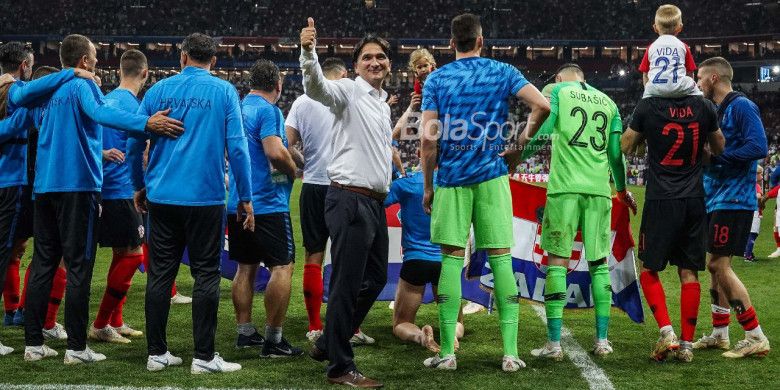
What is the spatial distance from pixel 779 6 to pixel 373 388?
63.7 m

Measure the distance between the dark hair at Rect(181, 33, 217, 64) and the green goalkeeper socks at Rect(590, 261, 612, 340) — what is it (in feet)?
9.71

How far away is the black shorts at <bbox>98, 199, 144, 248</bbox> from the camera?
6.26 m

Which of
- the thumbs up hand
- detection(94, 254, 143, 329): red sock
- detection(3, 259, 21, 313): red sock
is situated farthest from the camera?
detection(3, 259, 21, 313): red sock

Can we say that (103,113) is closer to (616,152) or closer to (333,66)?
(333,66)

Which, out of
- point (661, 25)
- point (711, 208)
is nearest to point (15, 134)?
point (661, 25)

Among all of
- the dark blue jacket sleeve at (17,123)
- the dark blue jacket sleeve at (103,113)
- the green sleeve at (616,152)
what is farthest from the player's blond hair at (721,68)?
the dark blue jacket sleeve at (17,123)

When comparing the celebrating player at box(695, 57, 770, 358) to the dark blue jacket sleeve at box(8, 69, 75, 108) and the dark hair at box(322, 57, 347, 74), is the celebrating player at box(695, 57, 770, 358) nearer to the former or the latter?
the dark hair at box(322, 57, 347, 74)

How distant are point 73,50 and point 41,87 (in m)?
0.32

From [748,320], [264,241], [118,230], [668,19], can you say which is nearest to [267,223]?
[264,241]

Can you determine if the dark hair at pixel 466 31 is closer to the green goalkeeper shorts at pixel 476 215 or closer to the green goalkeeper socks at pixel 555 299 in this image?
the green goalkeeper shorts at pixel 476 215

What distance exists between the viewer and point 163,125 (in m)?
4.99

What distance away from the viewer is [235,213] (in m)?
5.82

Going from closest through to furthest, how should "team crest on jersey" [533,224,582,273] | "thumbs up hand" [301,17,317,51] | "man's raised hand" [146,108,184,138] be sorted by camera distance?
1. "thumbs up hand" [301,17,317,51]
2. "man's raised hand" [146,108,184,138]
3. "team crest on jersey" [533,224,582,273]

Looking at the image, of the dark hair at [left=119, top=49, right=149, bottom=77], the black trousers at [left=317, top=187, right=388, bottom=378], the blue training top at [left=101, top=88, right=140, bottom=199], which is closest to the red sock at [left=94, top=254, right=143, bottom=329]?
the blue training top at [left=101, top=88, right=140, bottom=199]
